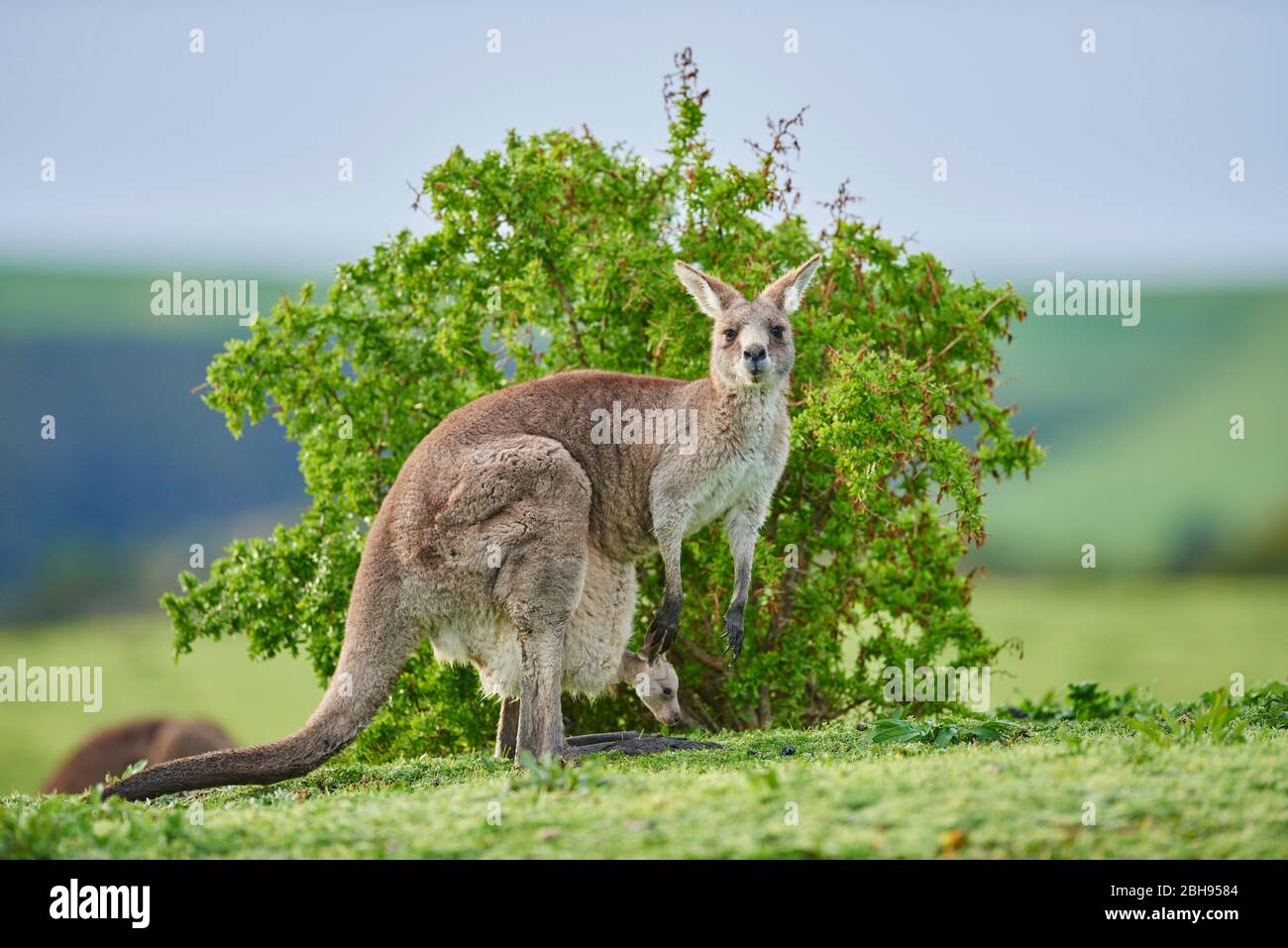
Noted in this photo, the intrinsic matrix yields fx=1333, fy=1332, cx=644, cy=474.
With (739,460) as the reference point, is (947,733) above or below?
below

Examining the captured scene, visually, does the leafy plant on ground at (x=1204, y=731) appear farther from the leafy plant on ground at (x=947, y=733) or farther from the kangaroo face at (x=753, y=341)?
the kangaroo face at (x=753, y=341)

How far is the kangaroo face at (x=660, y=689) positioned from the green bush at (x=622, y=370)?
0.81 m

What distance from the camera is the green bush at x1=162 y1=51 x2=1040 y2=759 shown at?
9.82m

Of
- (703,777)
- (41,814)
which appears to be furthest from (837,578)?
(41,814)

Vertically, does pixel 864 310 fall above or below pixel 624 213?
below

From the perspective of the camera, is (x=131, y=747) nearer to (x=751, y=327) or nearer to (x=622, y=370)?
(x=622, y=370)

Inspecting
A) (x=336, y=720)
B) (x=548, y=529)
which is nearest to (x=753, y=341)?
(x=548, y=529)

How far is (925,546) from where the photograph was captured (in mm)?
10008

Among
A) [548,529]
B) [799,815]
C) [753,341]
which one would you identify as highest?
[753,341]

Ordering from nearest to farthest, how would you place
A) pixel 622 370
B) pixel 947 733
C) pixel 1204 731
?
pixel 1204 731, pixel 947 733, pixel 622 370

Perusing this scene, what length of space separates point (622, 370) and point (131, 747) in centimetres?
709

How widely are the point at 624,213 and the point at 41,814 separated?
254 inches

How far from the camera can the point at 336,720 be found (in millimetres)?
7461
